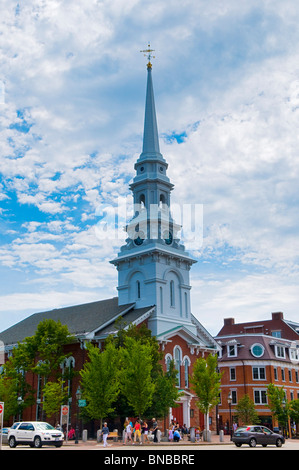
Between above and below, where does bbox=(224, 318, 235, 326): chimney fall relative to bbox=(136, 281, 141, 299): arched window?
above

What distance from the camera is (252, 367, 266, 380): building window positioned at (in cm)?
6762

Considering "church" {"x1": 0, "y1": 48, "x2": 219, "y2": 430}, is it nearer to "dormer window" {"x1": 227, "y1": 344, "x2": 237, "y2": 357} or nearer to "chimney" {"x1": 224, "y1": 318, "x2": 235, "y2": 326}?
"dormer window" {"x1": 227, "y1": 344, "x2": 237, "y2": 357}

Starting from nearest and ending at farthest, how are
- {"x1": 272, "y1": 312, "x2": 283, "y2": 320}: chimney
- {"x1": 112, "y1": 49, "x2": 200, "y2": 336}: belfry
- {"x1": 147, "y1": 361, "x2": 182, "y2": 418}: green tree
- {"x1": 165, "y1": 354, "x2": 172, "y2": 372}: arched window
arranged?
{"x1": 147, "y1": 361, "x2": 182, "y2": 418}: green tree
{"x1": 165, "y1": 354, "x2": 172, "y2": 372}: arched window
{"x1": 112, "y1": 49, "x2": 200, "y2": 336}: belfry
{"x1": 272, "y1": 312, "x2": 283, "y2": 320}: chimney

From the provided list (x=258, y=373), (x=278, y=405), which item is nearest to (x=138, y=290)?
(x=278, y=405)

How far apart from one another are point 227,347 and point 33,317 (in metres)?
25.0

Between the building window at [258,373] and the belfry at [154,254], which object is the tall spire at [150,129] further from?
the building window at [258,373]

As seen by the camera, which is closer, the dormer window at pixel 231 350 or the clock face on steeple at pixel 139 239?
the clock face on steeple at pixel 139 239

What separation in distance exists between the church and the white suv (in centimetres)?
1655

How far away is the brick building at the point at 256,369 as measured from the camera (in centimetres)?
6706

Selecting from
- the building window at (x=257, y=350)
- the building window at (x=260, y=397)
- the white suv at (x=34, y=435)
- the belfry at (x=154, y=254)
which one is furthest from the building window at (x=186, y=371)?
the white suv at (x=34, y=435)

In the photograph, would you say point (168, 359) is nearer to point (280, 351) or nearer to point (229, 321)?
point (280, 351)

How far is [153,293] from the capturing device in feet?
180

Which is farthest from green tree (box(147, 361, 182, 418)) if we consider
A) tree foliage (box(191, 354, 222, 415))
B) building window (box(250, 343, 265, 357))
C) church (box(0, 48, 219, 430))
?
building window (box(250, 343, 265, 357))

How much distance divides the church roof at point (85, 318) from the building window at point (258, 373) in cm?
2025
